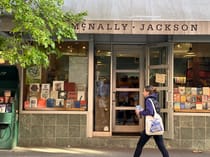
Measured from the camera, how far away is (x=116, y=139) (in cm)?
1122

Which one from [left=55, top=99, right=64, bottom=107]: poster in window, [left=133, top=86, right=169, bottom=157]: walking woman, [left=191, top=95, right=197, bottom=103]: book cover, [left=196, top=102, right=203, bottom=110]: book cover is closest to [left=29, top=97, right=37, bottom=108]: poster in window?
[left=55, top=99, right=64, bottom=107]: poster in window

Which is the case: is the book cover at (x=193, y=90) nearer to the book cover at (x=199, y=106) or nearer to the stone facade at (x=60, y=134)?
the book cover at (x=199, y=106)

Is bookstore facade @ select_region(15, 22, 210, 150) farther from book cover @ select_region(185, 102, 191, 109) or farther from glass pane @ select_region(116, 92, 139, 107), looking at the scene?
glass pane @ select_region(116, 92, 139, 107)

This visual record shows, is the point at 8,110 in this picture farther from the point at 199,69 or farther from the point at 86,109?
the point at 199,69

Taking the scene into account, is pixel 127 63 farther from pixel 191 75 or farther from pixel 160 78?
pixel 191 75

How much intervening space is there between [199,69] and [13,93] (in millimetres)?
5013

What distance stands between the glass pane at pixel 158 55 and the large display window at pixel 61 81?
6.05 feet

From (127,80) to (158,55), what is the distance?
143 cm

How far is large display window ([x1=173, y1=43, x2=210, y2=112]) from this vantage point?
1137cm

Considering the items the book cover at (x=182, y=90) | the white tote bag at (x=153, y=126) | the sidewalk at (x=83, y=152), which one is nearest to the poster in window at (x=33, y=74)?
the sidewalk at (x=83, y=152)

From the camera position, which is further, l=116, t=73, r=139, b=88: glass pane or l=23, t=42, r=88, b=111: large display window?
l=116, t=73, r=139, b=88: glass pane

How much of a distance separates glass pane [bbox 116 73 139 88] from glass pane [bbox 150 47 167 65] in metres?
0.96

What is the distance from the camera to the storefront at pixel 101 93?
11148mm

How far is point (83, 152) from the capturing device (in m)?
10.4
